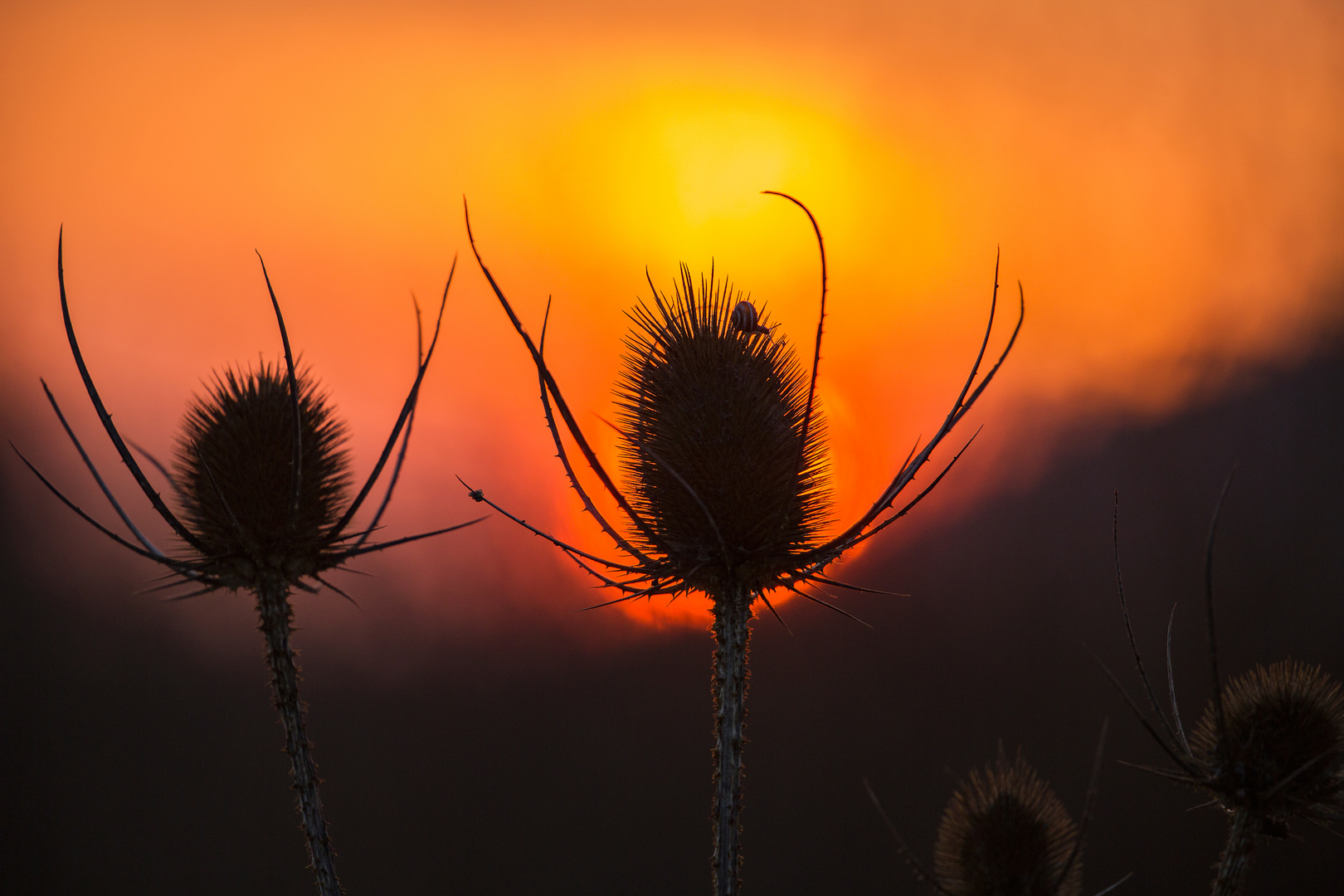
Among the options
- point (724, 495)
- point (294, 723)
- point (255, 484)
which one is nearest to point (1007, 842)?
point (724, 495)

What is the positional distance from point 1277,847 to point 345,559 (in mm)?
9639

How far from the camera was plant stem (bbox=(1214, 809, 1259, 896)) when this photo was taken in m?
1.98

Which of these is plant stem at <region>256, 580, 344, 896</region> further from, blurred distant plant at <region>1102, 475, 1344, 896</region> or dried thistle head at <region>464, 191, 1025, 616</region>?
blurred distant plant at <region>1102, 475, 1344, 896</region>

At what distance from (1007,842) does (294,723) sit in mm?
2059

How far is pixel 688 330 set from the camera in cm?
242

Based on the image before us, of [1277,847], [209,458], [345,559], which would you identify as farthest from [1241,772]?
[1277,847]

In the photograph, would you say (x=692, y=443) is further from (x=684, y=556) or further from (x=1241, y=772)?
(x=1241, y=772)

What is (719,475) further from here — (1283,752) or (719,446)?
(1283,752)

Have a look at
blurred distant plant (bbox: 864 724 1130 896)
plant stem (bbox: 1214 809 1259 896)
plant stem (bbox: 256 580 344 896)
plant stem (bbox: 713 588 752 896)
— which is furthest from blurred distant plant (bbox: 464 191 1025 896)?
plant stem (bbox: 1214 809 1259 896)

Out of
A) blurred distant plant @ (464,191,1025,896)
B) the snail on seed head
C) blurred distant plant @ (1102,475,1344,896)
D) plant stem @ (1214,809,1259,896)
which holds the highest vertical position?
the snail on seed head

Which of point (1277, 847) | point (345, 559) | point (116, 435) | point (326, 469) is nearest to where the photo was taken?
point (116, 435)

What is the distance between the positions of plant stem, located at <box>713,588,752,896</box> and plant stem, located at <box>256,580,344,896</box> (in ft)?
3.62

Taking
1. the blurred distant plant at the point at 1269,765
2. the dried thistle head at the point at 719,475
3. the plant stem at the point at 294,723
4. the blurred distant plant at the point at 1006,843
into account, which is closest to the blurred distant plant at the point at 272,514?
the plant stem at the point at 294,723

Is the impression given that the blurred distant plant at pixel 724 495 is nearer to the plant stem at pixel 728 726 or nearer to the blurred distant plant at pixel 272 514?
the plant stem at pixel 728 726
